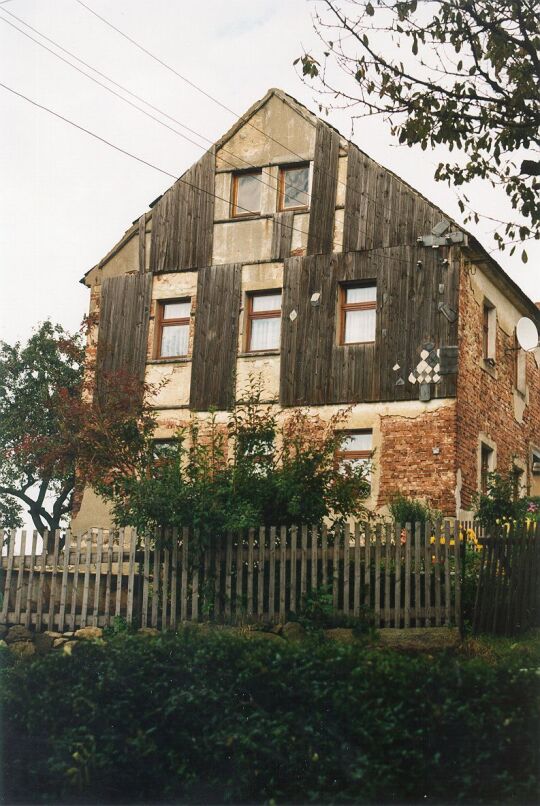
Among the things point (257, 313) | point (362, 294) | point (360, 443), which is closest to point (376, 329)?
point (362, 294)

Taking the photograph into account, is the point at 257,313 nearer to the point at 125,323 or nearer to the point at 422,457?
the point at 125,323

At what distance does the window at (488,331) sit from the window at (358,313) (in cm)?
291

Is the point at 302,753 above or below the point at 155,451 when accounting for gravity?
below

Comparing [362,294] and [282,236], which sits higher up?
[282,236]

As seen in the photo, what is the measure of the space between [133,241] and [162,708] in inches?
778

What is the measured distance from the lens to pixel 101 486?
18.8 metres

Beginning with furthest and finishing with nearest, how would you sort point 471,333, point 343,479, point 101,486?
point 471,333, point 101,486, point 343,479

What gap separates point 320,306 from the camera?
25297mm

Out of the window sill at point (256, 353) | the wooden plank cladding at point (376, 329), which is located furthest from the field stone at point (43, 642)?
the window sill at point (256, 353)

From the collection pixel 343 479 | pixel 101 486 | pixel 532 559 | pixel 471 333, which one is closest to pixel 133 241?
pixel 471 333

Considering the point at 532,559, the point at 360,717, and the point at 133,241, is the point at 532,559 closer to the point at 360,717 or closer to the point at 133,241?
the point at 360,717

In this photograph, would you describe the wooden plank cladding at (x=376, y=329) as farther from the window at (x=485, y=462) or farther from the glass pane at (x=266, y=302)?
the window at (x=485, y=462)

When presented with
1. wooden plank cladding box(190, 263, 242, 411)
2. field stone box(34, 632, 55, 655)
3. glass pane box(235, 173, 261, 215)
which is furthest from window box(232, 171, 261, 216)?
field stone box(34, 632, 55, 655)

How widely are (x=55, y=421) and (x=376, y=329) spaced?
7.09 m
